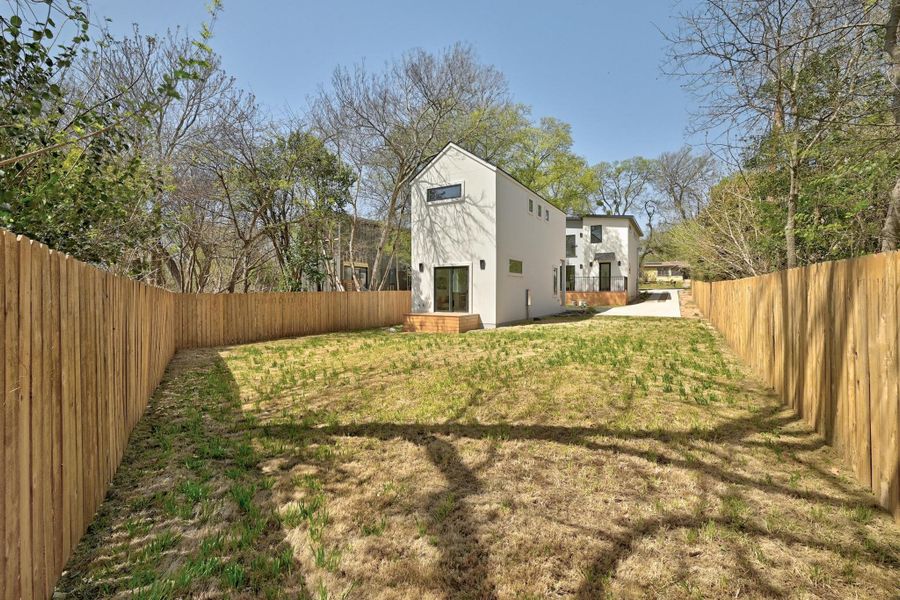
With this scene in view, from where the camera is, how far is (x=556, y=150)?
92.2ft

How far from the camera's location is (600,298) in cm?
2625

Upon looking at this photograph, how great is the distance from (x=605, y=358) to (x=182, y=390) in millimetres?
6904

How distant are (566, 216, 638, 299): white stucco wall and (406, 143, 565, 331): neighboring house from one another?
13039 mm

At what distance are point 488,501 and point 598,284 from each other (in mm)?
26639

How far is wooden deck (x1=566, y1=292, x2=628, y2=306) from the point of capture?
25.3 m

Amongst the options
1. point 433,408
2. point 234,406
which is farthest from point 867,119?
point 234,406

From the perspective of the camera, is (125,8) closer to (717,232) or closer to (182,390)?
(182,390)

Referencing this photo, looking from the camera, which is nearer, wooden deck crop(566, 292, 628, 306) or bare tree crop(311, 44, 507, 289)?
bare tree crop(311, 44, 507, 289)

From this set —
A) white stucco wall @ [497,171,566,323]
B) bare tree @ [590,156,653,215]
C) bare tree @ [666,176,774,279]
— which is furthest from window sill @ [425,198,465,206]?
bare tree @ [590,156,653,215]

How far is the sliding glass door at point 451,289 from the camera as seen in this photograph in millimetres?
14289

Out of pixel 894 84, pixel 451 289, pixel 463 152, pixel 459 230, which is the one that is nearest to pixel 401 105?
pixel 463 152

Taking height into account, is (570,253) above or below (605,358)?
above

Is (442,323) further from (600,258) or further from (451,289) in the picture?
(600,258)

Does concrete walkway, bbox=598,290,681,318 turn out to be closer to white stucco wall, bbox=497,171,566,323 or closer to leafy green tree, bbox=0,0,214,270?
white stucco wall, bbox=497,171,566,323
